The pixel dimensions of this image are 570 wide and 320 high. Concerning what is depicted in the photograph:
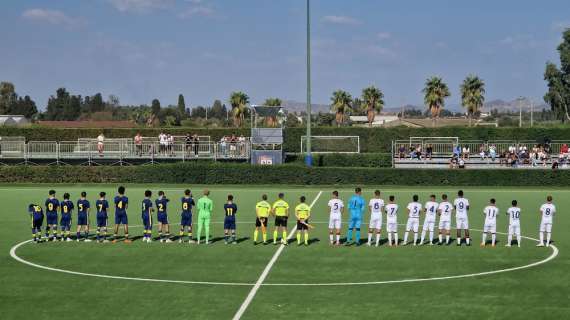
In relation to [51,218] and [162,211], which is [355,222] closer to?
[162,211]

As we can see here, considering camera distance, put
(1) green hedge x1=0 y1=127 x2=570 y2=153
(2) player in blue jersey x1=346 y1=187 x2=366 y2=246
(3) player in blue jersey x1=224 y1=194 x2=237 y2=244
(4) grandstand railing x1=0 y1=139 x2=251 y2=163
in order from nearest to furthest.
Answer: (3) player in blue jersey x1=224 y1=194 x2=237 y2=244 < (2) player in blue jersey x1=346 y1=187 x2=366 y2=246 < (4) grandstand railing x1=0 y1=139 x2=251 y2=163 < (1) green hedge x1=0 y1=127 x2=570 y2=153

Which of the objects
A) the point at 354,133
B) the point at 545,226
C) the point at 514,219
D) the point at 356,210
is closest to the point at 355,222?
the point at 356,210

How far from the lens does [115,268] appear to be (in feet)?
63.4

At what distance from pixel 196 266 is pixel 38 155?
36.7 m

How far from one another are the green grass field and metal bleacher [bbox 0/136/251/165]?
24.8m

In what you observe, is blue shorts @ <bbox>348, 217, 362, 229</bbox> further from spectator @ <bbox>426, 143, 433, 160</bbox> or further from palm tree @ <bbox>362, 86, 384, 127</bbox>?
palm tree @ <bbox>362, 86, 384, 127</bbox>

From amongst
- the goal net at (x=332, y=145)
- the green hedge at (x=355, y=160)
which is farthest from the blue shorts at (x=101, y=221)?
the goal net at (x=332, y=145)

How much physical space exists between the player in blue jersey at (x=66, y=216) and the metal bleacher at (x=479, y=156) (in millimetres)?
32789

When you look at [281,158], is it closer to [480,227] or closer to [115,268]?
[480,227]

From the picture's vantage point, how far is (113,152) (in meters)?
51.6

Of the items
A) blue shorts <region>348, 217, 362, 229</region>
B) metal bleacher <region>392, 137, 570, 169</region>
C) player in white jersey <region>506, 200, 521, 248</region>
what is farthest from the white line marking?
metal bleacher <region>392, 137, 570, 169</region>

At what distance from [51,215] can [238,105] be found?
269ft

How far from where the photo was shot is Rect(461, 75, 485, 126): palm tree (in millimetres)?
101500

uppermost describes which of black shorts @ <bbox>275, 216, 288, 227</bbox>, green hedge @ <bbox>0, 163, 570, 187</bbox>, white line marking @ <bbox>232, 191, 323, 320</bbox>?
green hedge @ <bbox>0, 163, 570, 187</bbox>
